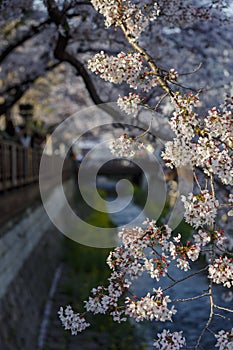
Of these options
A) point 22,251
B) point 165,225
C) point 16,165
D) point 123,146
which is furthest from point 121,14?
point 16,165

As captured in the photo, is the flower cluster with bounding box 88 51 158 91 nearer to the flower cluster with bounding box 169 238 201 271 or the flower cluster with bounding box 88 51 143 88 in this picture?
the flower cluster with bounding box 88 51 143 88

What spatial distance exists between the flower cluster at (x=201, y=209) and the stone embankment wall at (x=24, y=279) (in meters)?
6.77

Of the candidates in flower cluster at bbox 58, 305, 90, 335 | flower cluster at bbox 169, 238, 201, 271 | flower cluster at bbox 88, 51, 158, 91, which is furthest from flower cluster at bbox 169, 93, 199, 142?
flower cluster at bbox 58, 305, 90, 335

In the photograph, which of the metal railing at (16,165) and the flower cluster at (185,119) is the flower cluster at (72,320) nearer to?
the flower cluster at (185,119)

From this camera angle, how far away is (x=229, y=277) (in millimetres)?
4805

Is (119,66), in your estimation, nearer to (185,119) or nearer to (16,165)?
(185,119)

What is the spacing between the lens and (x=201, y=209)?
473 centimetres

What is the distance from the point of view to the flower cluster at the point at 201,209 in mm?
4730

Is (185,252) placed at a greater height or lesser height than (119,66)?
lesser

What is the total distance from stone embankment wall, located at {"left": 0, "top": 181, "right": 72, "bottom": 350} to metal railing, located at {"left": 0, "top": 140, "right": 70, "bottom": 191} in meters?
0.89

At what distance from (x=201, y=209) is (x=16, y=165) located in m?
14.7

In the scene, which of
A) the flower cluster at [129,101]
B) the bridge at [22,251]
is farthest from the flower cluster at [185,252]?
the bridge at [22,251]

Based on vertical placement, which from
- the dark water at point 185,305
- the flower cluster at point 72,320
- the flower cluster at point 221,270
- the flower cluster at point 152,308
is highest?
the flower cluster at point 221,270

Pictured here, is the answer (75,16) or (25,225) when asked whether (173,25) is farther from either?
(25,225)
